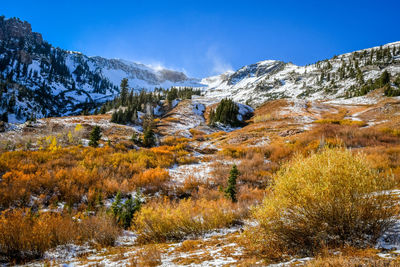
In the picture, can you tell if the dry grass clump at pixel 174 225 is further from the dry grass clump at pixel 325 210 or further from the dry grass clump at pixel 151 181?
the dry grass clump at pixel 151 181

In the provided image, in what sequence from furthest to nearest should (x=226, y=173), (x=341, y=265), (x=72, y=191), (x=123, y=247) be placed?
1. (x=226, y=173)
2. (x=72, y=191)
3. (x=123, y=247)
4. (x=341, y=265)

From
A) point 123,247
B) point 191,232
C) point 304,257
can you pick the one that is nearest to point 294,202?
point 304,257

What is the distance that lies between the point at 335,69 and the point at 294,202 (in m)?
167

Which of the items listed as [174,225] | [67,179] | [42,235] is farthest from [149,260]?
[67,179]

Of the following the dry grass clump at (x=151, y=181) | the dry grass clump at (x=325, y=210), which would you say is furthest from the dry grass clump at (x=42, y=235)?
the dry grass clump at (x=151, y=181)

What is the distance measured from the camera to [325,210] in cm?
301

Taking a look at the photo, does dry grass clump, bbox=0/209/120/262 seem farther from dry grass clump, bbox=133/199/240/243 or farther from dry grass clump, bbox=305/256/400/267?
dry grass clump, bbox=305/256/400/267

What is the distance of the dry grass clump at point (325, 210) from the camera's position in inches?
110

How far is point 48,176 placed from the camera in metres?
7.86

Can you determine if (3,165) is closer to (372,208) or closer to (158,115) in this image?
(372,208)

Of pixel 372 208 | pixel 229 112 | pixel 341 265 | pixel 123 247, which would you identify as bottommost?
pixel 123 247

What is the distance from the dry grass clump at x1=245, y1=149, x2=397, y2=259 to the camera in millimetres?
2783

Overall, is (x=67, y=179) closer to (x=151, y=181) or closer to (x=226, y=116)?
(x=151, y=181)

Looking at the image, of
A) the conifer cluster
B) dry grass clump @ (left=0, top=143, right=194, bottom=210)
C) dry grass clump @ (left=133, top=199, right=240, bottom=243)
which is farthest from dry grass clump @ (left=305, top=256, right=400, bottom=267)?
the conifer cluster
